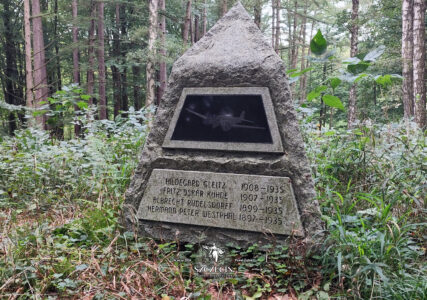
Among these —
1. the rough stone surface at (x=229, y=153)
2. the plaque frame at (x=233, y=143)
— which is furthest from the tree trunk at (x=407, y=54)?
the plaque frame at (x=233, y=143)

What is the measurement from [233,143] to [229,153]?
105 mm

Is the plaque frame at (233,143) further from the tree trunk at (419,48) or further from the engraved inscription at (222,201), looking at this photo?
the tree trunk at (419,48)

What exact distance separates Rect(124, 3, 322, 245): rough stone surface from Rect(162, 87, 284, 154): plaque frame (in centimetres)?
5

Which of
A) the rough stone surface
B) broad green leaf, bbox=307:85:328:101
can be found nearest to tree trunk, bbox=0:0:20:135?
the rough stone surface

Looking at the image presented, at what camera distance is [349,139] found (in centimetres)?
419

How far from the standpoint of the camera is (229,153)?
292cm

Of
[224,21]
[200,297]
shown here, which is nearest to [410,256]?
[200,297]

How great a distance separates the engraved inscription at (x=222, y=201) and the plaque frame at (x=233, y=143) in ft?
0.81

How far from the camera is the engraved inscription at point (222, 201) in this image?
8.68 feet

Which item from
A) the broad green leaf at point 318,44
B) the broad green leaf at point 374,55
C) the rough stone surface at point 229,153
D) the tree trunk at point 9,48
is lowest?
the rough stone surface at point 229,153

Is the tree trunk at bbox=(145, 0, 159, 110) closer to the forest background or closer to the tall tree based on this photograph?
the forest background

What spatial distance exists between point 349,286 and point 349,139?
250cm

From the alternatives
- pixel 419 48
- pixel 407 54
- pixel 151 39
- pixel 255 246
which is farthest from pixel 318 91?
pixel 151 39

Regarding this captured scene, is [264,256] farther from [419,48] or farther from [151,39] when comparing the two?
[151,39]
